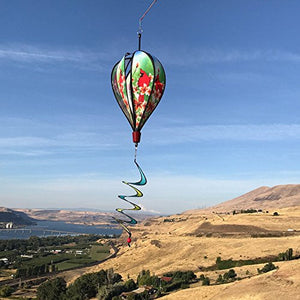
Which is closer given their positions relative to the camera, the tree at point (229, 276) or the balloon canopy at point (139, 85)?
the balloon canopy at point (139, 85)

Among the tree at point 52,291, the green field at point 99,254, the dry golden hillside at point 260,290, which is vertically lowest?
the green field at point 99,254

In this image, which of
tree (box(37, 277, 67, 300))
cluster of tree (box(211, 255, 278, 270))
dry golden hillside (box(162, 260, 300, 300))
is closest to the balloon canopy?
dry golden hillside (box(162, 260, 300, 300))

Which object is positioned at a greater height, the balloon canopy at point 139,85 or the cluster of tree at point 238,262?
the balloon canopy at point 139,85

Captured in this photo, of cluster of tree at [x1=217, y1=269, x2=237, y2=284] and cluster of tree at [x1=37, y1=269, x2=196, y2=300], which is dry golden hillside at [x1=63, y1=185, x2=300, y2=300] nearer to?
cluster of tree at [x1=217, y1=269, x2=237, y2=284]

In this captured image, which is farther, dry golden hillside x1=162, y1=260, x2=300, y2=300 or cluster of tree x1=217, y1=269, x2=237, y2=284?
cluster of tree x1=217, y1=269, x2=237, y2=284

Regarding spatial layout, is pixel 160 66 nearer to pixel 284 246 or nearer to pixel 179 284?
pixel 179 284

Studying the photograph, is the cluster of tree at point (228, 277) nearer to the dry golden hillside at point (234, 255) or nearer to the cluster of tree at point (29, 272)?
the dry golden hillside at point (234, 255)

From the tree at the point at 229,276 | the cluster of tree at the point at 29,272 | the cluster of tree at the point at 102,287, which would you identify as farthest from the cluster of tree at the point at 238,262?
the cluster of tree at the point at 29,272

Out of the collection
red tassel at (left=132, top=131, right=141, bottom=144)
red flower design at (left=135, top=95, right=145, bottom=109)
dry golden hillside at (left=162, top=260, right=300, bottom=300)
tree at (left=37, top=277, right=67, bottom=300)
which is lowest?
tree at (left=37, top=277, right=67, bottom=300)

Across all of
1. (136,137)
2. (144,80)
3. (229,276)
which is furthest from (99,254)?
(144,80)
